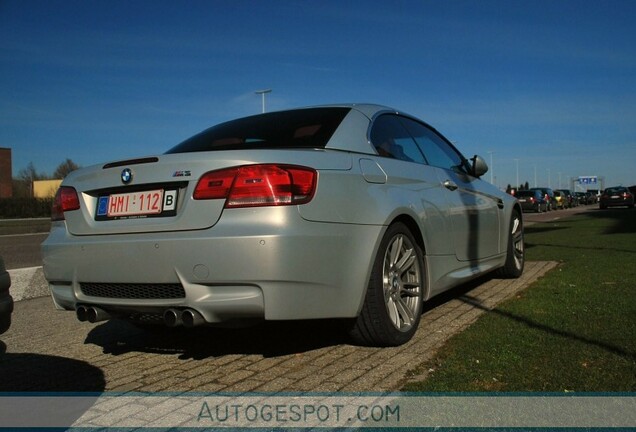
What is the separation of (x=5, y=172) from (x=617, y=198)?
2061 inches

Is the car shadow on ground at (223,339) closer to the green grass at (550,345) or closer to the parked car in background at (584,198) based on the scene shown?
the green grass at (550,345)

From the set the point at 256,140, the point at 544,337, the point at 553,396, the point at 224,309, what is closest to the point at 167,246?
the point at 224,309

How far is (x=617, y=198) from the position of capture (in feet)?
132

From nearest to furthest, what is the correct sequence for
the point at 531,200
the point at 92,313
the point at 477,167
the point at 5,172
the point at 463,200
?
the point at 92,313 < the point at 463,200 < the point at 477,167 < the point at 531,200 < the point at 5,172

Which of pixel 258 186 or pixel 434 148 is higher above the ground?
pixel 434 148

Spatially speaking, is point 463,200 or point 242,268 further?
point 463,200

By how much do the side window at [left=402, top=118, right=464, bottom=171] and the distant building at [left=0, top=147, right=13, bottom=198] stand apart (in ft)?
188

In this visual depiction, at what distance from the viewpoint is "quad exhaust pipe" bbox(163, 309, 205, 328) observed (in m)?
3.07

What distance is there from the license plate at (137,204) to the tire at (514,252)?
4238 mm

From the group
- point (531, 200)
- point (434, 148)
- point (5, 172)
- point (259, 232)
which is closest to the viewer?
point (259, 232)

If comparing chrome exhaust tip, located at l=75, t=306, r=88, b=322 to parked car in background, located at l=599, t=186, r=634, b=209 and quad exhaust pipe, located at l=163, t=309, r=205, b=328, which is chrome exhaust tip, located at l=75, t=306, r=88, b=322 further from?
parked car in background, located at l=599, t=186, r=634, b=209

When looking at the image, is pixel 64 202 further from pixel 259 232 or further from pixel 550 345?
pixel 550 345

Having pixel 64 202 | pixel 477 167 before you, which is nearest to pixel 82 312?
pixel 64 202

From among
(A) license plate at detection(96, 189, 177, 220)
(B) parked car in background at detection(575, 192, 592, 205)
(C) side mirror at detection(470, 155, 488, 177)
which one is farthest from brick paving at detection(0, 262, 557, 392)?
(B) parked car in background at detection(575, 192, 592, 205)
